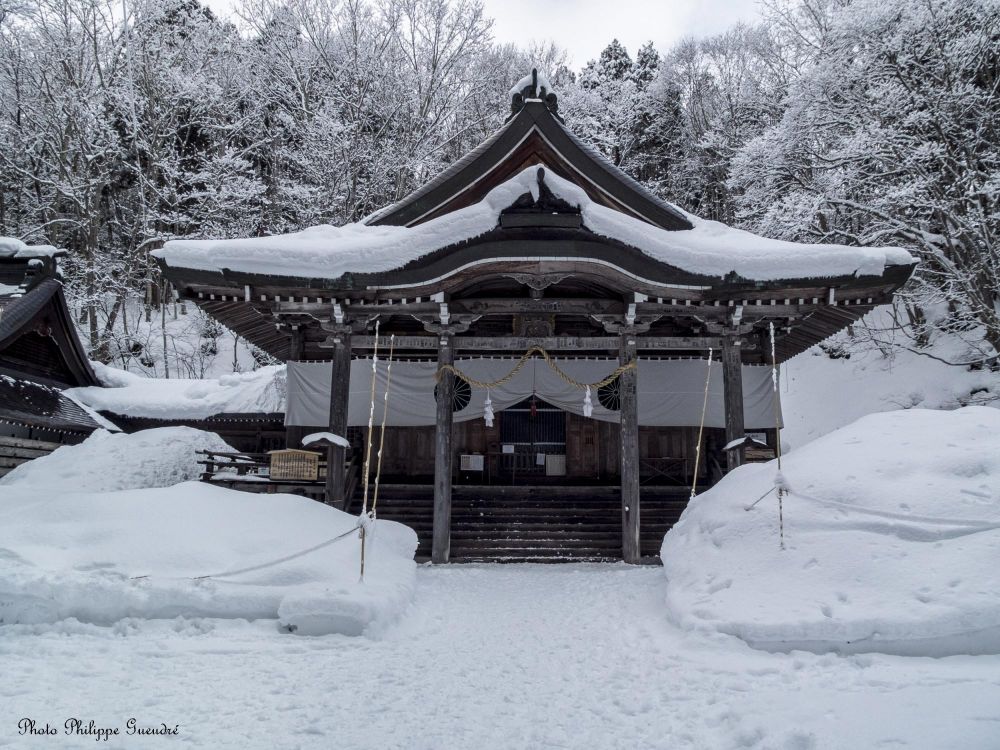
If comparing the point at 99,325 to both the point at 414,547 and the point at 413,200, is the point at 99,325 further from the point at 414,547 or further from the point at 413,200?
the point at 414,547

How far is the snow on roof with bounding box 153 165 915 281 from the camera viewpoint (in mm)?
8141

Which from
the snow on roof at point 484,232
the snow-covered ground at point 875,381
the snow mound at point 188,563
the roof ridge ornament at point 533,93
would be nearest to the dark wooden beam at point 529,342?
the snow on roof at point 484,232

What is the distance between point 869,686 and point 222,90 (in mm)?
30061

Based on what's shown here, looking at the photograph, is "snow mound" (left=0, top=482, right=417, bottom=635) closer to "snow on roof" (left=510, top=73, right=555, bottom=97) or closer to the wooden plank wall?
the wooden plank wall

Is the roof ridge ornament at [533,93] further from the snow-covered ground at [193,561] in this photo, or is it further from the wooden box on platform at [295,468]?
the snow-covered ground at [193,561]

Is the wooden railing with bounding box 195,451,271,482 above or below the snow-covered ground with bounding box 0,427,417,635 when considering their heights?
Result: above

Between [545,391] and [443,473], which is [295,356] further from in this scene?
[545,391]

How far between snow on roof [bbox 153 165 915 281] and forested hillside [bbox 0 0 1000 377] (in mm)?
9613

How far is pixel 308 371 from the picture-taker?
37.0ft

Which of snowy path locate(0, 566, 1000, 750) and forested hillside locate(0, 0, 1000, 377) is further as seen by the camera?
forested hillside locate(0, 0, 1000, 377)

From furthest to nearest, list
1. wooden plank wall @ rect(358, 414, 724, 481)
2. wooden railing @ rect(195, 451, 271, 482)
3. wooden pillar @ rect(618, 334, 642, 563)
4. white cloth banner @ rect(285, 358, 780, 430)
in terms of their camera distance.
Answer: wooden plank wall @ rect(358, 414, 724, 481) < white cloth banner @ rect(285, 358, 780, 430) < wooden railing @ rect(195, 451, 271, 482) < wooden pillar @ rect(618, 334, 642, 563)

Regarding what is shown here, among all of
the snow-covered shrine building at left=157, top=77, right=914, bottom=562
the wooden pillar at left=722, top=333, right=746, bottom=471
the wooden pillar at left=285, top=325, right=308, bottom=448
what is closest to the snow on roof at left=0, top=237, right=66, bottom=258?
the snow-covered shrine building at left=157, top=77, right=914, bottom=562

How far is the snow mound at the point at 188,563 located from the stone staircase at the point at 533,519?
214 cm

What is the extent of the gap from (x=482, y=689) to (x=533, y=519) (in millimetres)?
6055
